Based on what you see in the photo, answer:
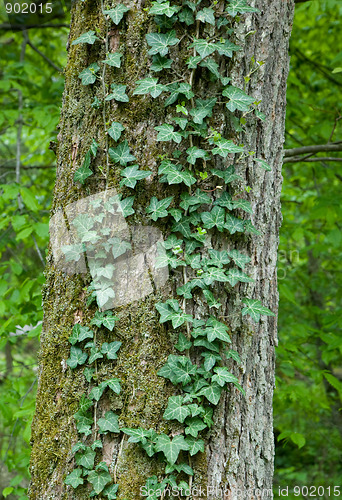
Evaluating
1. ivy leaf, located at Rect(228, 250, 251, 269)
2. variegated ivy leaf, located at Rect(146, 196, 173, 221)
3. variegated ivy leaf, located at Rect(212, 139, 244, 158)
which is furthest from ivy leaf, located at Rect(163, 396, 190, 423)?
variegated ivy leaf, located at Rect(212, 139, 244, 158)

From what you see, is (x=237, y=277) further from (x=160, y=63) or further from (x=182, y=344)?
(x=160, y=63)

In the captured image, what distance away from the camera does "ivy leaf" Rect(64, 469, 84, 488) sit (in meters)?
1.39

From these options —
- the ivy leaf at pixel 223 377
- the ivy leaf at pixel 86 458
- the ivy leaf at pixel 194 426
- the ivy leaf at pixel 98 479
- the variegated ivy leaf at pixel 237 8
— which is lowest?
the ivy leaf at pixel 98 479

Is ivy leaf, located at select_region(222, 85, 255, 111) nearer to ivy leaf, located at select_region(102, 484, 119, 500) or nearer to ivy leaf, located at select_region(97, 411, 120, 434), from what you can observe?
ivy leaf, located at select_region(97, 411, 120, 434)

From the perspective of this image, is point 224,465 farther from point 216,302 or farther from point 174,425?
point 216,302

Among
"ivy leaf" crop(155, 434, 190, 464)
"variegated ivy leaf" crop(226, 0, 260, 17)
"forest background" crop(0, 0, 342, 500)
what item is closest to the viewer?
"ivy leaf" crop(155, 434, 190, 464)

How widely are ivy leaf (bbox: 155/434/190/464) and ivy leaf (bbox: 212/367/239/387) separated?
0.70ft

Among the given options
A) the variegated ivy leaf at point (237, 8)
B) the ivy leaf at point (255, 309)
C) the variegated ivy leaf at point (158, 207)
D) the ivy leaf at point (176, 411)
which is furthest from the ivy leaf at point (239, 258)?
the variegated ivy leaf at point (237, 8)

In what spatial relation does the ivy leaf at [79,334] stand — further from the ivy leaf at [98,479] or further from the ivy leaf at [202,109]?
the ivy leaf at [202,109]

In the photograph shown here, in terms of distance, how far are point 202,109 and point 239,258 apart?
530 mm

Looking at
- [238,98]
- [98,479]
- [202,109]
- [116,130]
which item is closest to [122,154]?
[116,130]

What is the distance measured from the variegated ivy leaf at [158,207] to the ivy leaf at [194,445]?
0.73 meters

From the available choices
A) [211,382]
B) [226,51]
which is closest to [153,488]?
[211,382]

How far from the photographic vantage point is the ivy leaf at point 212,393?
1400 millimetres
